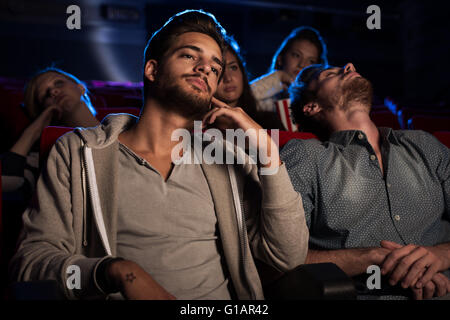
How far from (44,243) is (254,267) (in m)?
0.30

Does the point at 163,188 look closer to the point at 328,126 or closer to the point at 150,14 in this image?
the point at 328,126

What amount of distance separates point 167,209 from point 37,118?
0.59m

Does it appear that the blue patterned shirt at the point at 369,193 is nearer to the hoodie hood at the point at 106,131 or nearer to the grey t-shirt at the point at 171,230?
the grey t-shirt at the point at 171,230

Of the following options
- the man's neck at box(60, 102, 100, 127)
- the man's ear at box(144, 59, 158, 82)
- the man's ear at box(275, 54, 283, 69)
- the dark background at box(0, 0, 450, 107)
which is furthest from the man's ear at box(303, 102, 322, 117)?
the dark background at box(0, 0, 450, 107)

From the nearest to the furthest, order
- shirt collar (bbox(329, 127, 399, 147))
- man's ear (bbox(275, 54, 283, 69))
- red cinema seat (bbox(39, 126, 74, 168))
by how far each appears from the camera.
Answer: red cinema seat (bbox(39, 126, 74, 168)), shirt collar (bbox(329, 127, 399, 147)), man's ear (bbox(275, 54, 283, 69))

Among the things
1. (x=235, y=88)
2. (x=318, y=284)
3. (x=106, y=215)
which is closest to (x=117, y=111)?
(x=235, y=88)

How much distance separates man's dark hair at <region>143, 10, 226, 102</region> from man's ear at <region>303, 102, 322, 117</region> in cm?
27

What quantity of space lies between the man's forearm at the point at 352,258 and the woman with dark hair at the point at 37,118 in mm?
607

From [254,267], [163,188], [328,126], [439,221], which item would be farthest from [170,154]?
[439,221]

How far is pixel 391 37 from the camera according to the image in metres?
4.31

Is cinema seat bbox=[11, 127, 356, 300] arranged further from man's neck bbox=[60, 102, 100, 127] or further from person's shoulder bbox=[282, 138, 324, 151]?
man's neck bbox=[60, 102, 100, 127]

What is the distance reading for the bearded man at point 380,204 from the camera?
620 millimetres

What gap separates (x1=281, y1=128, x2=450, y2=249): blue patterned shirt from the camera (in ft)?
2.26

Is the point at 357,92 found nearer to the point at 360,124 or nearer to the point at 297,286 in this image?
the point at 360,124
